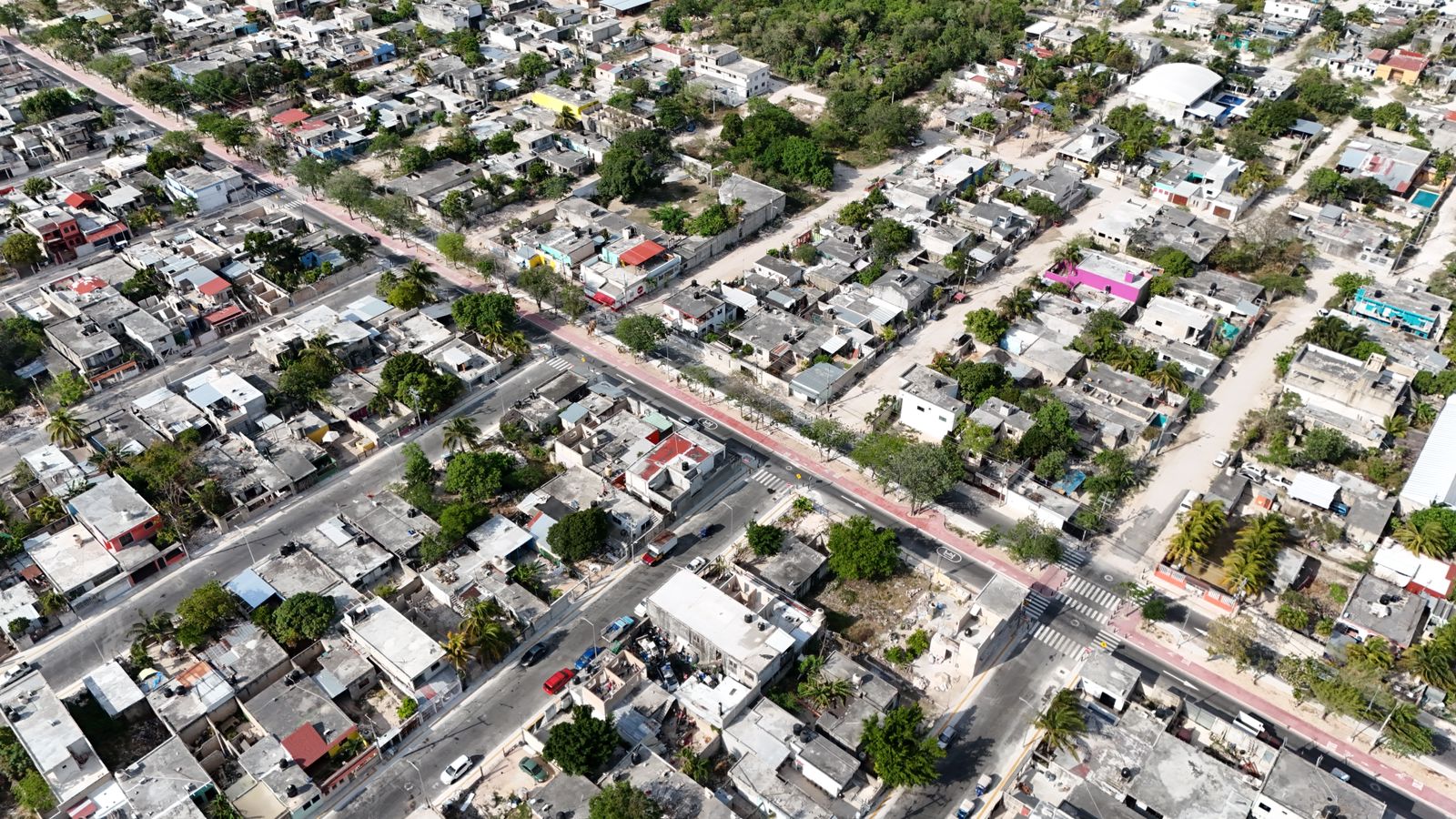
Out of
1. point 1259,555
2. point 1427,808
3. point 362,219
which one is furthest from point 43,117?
point 1427,808

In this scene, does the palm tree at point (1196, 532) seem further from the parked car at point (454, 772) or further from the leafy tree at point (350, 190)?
the leafy tree at point (350, 190)

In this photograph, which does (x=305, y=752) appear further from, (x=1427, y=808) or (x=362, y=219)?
(x=362, y=219)

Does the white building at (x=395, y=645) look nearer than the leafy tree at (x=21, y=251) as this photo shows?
Yes

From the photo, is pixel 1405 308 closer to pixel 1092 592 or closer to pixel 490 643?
pixel 1092 592

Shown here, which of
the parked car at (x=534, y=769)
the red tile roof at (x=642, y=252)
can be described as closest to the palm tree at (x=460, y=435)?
the red tile roof at (x=642, y=252)

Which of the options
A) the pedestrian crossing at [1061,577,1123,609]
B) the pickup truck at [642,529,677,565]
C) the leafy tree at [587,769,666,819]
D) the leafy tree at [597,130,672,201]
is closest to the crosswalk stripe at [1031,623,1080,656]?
the pedestrian crossing at [1061,577,1123,609]

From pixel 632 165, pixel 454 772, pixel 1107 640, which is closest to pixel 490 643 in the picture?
pixel 454 772
